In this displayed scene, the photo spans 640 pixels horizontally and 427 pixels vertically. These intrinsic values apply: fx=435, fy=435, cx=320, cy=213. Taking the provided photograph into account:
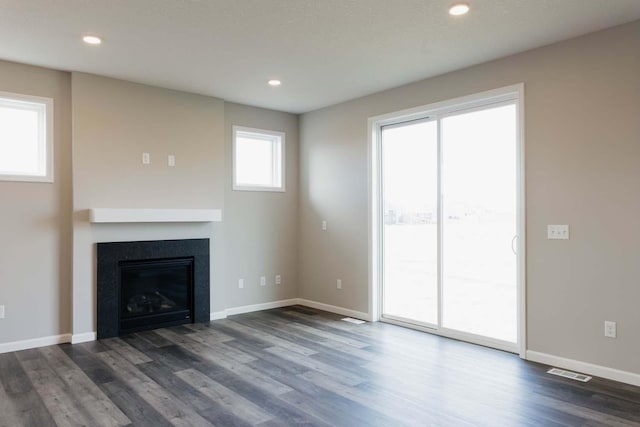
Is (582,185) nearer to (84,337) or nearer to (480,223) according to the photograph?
(480,223)

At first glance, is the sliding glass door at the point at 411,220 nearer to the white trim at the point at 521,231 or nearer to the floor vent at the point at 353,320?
the floor vent at the point at 353,320

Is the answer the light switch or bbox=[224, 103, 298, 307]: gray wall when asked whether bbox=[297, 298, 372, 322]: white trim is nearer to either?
bbox=[224, 103, 298, 307]: gray wall

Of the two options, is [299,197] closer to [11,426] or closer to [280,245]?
[280,245]

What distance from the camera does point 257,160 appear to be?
6.03m

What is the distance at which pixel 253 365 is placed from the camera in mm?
3734

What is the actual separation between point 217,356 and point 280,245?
2370 mm

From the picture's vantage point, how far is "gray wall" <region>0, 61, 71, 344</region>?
4141 mm

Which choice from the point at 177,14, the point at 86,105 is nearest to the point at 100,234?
the point at 86,105

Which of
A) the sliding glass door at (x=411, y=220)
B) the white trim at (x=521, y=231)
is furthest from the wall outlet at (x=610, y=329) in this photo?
the sliding glass door at (x=411, y=220)

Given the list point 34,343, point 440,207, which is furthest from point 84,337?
point 440,207

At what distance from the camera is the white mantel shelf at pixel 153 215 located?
14.5ft

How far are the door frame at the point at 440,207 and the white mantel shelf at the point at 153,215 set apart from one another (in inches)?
75.5

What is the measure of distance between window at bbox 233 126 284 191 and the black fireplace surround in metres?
1.06

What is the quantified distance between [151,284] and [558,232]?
4.22 meters
